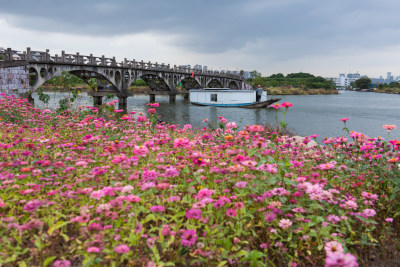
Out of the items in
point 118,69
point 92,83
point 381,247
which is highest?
point 118,69

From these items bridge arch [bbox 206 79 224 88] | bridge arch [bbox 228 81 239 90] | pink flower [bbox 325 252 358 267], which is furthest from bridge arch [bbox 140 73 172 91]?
pink flower [bbox 325 252 358 267]

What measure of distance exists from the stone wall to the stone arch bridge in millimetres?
106

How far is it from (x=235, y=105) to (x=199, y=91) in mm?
6753

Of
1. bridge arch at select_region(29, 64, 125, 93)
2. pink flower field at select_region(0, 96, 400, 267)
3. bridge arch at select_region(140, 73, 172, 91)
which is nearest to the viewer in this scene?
pink flower field at select_region(0, 96, 400, 267)

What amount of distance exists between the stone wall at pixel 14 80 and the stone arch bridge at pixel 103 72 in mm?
106

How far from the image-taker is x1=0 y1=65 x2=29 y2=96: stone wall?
16.3 meters

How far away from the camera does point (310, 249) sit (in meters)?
3.31

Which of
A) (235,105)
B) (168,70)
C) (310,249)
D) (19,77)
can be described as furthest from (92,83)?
(168,70)

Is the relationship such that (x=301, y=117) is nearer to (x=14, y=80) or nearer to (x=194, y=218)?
(x=14, y=80)

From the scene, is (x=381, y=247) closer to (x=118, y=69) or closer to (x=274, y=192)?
(x=274, y=192)

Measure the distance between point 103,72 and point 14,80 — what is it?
17.9m

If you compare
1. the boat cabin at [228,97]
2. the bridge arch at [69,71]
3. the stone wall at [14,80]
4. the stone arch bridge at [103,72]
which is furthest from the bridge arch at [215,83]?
the stone wall at [14,80]

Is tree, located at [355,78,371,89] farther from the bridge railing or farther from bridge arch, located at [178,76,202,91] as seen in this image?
the bridge railing

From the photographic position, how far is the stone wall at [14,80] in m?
16.3
